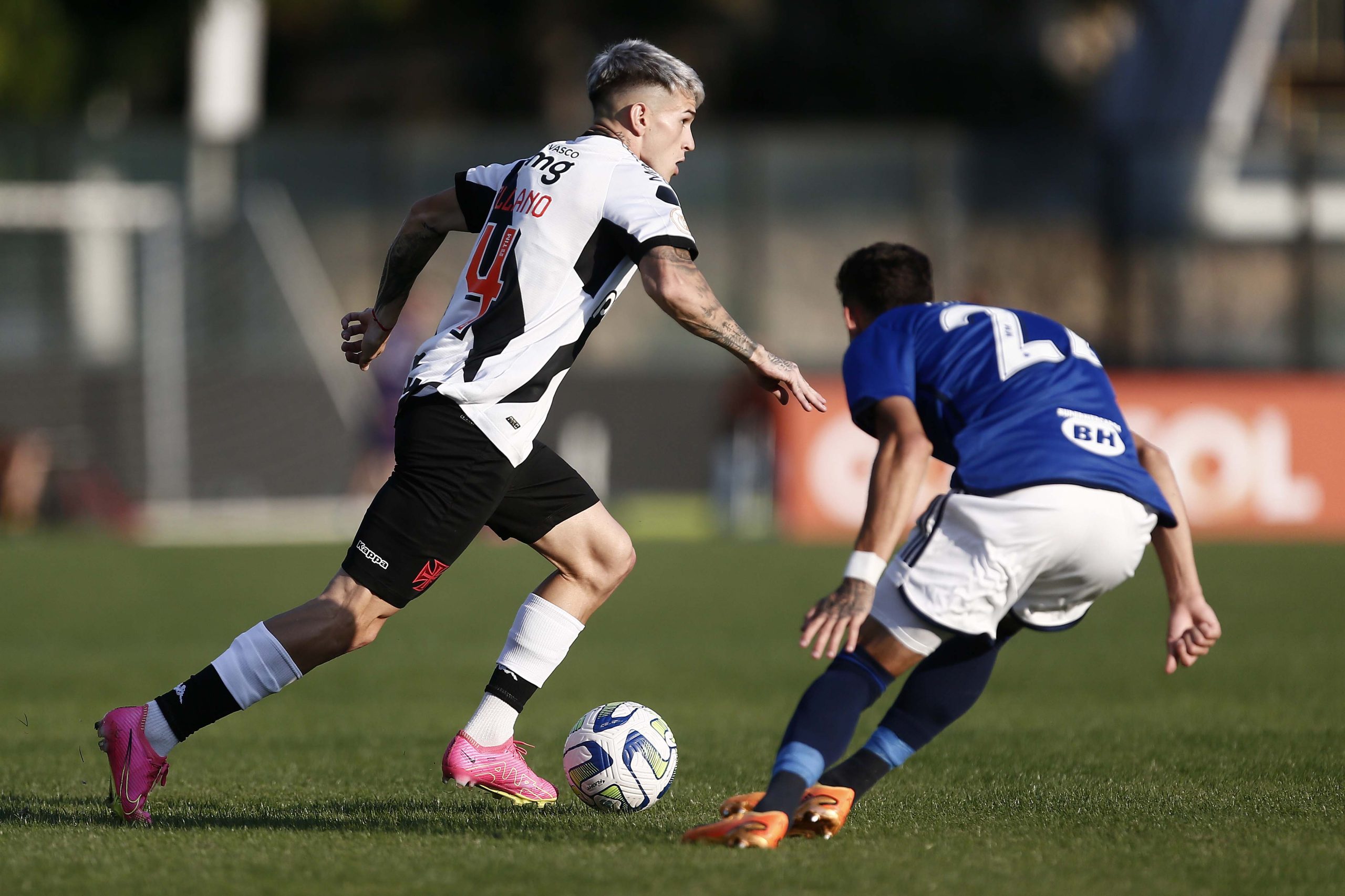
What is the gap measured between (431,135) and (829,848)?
64.5 ft

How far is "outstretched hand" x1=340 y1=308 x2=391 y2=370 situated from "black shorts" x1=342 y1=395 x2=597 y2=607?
62 cm

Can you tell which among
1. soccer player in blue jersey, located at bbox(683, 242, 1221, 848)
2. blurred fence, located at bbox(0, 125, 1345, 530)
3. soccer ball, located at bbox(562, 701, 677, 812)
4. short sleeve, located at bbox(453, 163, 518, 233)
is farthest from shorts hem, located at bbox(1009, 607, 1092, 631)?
blurred fence, located at bbox(0, 125, 1345, 530)

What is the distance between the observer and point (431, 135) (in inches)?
903

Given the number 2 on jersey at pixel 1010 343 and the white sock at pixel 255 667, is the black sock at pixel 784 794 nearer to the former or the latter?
the number 2 on jersey at pixel 1010 343

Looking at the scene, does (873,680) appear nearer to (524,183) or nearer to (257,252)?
(524,183)

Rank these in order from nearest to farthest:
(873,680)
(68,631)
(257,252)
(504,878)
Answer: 1. (504,878)
2. (873,680)
3. (68,631)
4. (257,252)

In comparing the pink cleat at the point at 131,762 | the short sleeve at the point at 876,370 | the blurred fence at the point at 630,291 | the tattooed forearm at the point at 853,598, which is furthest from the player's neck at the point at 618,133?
the blurred fence at the point at 630,291

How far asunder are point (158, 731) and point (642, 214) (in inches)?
80.4

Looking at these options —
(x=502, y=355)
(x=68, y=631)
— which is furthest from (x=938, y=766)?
(x=68, y=631)

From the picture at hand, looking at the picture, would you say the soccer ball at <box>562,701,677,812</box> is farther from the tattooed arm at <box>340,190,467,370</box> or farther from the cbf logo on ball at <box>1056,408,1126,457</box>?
the cbf logo on ball at <box>1056,408,1126,457</box>

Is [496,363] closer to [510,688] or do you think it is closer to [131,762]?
[510,688]

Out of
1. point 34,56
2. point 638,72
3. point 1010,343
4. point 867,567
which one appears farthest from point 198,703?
point 34,56

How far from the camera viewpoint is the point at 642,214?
15.6ft

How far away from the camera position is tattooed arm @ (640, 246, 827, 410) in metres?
4.59
